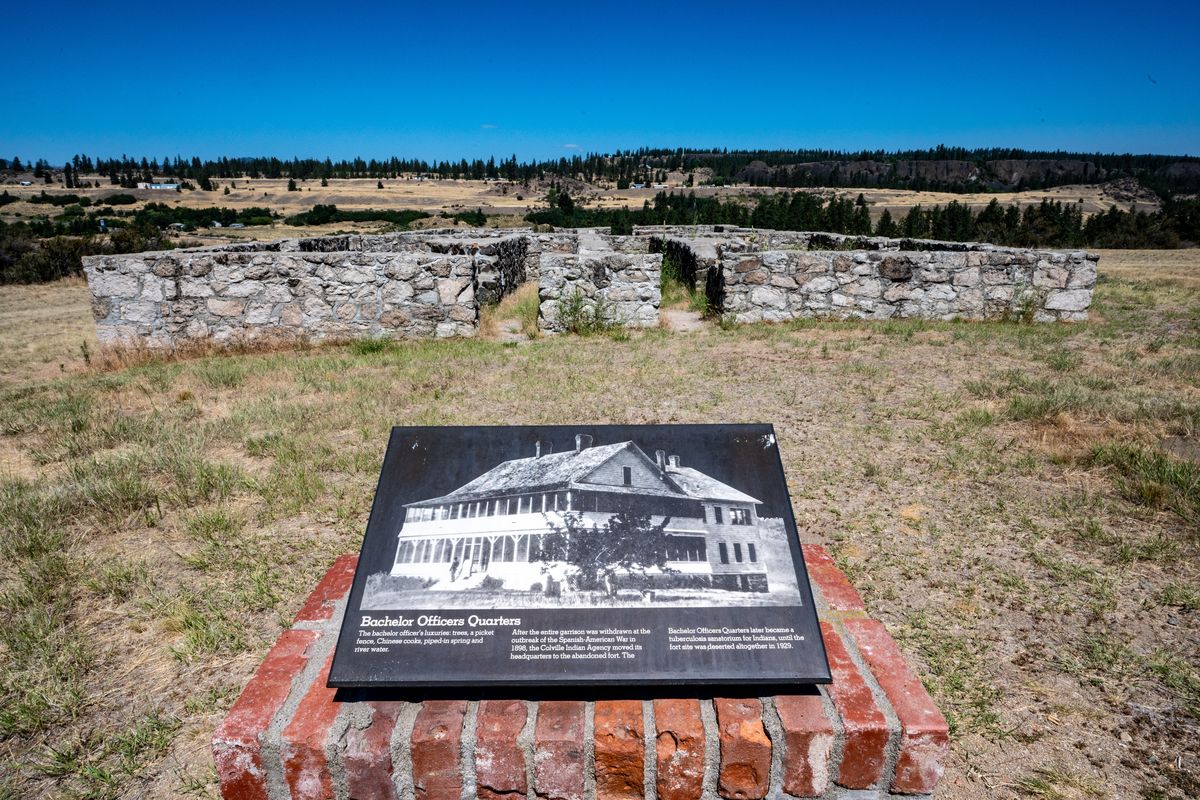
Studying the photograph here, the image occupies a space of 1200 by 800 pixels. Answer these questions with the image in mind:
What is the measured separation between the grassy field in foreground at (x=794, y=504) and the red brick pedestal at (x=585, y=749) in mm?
447

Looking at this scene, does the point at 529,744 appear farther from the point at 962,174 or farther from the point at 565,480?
the point at 962,174

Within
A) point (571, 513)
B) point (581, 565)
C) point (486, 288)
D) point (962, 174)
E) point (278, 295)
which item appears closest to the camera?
point (581, 565)

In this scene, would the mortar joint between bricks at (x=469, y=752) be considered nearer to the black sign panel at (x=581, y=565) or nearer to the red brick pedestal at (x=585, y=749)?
the red brick pedestal at (x=585, y=749)

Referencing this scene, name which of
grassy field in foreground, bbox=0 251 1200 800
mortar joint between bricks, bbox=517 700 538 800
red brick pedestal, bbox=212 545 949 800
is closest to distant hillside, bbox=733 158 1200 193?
grassy field in foreground, bbox=0 251 1200 800

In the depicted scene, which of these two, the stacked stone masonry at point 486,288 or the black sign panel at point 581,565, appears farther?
the stacked stone masonry at point 486,288

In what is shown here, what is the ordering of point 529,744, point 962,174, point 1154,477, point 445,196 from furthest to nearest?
point 962,174 → point 445,196 → point 1154,477 → point 529,744

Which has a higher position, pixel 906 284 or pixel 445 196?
pixel 445 196

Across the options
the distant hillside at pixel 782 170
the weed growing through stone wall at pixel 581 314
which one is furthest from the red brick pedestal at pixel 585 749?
the distant hillside at pixel 782 170

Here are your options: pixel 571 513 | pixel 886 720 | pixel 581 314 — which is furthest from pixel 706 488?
pixel 581 314

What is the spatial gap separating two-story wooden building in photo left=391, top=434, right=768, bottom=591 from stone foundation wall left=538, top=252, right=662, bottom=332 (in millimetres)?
7315

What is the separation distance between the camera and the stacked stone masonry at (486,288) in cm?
877

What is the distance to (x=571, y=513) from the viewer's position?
7.39 ft

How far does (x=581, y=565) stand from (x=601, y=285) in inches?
308

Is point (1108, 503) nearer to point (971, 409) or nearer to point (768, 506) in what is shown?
point (971, 409)
